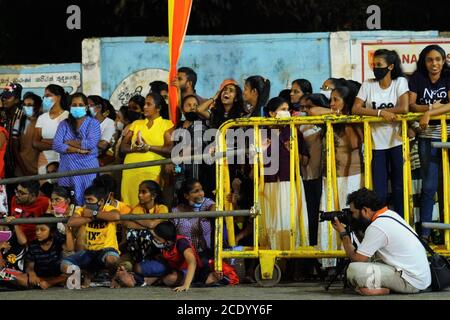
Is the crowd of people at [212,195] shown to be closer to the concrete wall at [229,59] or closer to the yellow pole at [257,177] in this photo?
the yellow pole at [257,177]

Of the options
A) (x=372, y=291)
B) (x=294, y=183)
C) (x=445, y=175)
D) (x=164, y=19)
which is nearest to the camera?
(x=372, y=291)

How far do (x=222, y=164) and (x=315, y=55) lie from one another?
10.6 ft

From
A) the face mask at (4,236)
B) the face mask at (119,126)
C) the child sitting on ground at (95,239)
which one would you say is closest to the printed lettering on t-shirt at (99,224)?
the child sitting on ground at (95,239)

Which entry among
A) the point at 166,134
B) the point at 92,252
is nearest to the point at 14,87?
the point at 166,134

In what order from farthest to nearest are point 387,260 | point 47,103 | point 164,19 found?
1. point 164,19
2. point 47,103
3. point 387,260

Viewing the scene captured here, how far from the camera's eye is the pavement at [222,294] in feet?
33.0

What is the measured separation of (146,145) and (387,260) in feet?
10.4

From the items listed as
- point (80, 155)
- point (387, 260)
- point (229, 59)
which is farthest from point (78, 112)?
point (387, 260)

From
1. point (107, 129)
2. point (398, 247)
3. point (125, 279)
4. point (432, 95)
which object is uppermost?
point (432, 95)

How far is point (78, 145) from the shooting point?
1247 cm

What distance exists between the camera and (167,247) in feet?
36.4

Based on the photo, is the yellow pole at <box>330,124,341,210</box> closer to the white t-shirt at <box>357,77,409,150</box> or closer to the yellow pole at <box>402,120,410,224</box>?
the white t-shirt at <box>357,77,409,150</box>

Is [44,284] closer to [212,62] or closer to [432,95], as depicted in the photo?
[212,62]

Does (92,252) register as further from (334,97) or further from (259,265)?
(334,97)
